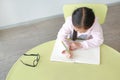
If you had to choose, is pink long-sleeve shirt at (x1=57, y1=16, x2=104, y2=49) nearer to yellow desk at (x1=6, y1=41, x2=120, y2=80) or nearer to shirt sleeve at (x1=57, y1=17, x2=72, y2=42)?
shirt sleeve at (x1=57, y1=17, x2=72, y2=42)

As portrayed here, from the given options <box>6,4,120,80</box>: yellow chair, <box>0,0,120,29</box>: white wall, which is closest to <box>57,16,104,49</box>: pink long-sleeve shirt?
<box>6,4,120,80</box>: yellow chair

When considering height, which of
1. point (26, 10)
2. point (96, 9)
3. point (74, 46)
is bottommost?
point (26, 10)

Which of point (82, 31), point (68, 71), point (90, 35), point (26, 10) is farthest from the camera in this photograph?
point (26, 10)

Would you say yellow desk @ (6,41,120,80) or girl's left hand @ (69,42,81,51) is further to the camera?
girl's left hand @ (69,42,81,51)

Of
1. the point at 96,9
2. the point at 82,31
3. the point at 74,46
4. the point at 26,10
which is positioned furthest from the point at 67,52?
the point at 26,10

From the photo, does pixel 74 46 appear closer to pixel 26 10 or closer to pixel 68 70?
pixel 68 70

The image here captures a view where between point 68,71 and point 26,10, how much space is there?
4.84ft

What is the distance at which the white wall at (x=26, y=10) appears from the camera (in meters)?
2.44

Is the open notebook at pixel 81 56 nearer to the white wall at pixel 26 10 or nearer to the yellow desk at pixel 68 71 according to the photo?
the yellow desk at pixel 68 71

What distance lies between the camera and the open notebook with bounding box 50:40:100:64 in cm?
128

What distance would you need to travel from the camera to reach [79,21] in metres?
1.27

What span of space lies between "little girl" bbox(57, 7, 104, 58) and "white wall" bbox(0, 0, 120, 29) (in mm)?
1130

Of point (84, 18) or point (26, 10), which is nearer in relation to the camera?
point (84, 18)

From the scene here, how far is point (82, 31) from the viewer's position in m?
1.35
